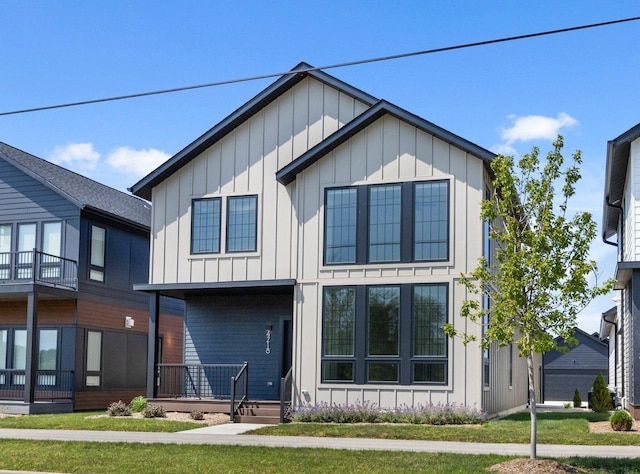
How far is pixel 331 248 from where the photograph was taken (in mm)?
22406

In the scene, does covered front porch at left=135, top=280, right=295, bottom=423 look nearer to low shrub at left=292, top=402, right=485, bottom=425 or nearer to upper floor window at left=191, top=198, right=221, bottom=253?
upper floor window at left=191, top=198, right=221, bottom=253

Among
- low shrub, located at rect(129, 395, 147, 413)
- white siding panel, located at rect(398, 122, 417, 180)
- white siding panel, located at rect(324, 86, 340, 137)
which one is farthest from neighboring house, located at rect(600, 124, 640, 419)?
low shrub, located at rect(129, 395, 147, 413)

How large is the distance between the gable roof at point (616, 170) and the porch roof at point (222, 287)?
27.6 ft

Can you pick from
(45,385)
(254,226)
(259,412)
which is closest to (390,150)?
(254,226)

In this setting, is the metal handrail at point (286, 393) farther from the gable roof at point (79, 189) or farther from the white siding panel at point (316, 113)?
the gable roof at point (79, 189)

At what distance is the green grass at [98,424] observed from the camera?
1972 cm

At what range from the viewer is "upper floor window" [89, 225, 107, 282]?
28.0 metres

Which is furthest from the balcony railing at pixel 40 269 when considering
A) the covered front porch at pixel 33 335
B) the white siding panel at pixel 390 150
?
the white siding panel at pixel 390 150

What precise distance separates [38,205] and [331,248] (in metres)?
10.6

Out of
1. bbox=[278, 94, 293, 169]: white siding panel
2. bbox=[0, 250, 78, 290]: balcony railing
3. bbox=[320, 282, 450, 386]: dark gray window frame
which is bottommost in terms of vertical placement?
bbox=[320, 282, 450, 386]: dark gray window frame

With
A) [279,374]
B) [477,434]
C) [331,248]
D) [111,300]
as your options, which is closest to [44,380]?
[111,300]

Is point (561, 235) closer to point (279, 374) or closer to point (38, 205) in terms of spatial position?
point (279, 374)

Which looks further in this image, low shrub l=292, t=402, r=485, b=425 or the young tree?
low shrub l=292, t=402, r=485, b=425

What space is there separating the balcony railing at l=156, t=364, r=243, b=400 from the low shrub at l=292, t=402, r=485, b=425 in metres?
3.50
